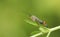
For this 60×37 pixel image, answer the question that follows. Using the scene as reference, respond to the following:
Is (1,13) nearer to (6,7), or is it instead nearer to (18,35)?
(6,7)

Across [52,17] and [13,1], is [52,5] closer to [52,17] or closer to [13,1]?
[52,17]

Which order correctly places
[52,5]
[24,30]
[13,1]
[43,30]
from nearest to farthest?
1. [43,30]
2. [24,30]
3. [52,5]
4. [13,1]

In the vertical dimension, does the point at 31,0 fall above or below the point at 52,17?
above

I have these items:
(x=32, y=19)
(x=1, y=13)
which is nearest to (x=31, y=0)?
(x=1, y=13)

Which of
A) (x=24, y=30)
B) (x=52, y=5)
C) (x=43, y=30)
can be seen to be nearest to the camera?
(x=43, y=30)

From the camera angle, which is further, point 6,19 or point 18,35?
point 6,19

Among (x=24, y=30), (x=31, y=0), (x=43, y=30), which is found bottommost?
(x=43, y=30)

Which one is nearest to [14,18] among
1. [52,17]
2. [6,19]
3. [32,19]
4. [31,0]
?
[6,19]
